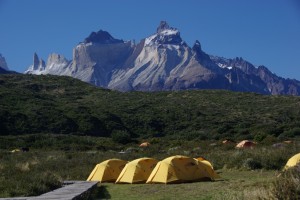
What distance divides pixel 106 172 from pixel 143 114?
142 ft

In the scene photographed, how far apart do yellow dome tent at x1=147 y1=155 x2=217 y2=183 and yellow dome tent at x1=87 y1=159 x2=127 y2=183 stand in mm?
2434

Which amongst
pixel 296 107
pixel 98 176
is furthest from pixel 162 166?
pixel 296 107

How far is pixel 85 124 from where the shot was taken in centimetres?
5984

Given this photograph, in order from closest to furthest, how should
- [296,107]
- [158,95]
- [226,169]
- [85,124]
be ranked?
[226,169] → [85,124] → [296,107] → [158,95]

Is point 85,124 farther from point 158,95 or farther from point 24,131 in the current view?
point 158,95

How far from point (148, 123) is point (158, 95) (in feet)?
64.0

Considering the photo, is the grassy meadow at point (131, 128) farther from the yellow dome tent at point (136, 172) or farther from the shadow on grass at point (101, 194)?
the yellow dome tent at point (136, 172)

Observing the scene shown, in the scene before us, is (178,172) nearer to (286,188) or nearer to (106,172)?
(106,172)

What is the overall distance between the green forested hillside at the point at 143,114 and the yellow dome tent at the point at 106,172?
24.6 m

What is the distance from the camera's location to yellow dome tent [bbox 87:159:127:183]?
2189 centimetres

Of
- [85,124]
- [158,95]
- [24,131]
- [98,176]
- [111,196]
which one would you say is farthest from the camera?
[158,95]

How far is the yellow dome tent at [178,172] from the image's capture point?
64.7 feet

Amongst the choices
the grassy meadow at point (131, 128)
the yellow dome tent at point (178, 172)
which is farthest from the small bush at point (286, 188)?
the yellow dome tent at point (178, 172)

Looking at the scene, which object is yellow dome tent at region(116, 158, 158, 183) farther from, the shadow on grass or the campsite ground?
the shadow on grass
